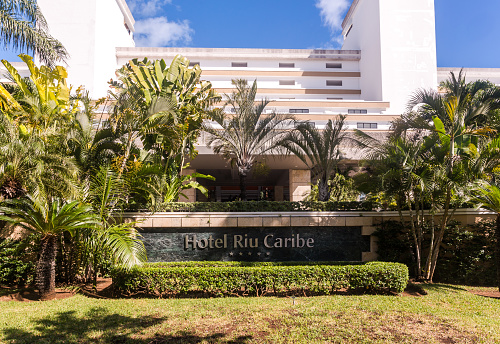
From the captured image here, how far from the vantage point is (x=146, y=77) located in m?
15.2

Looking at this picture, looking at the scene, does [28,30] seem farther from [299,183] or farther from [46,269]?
[299,183]

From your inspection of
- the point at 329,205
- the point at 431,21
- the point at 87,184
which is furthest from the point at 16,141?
the point at 431,21

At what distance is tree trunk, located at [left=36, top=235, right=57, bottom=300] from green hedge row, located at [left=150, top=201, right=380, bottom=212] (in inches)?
147

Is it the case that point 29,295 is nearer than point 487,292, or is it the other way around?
point 29,295

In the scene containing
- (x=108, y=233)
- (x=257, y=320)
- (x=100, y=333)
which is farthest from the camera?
(x=108, y=233)

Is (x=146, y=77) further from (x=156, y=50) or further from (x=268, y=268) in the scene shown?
(x=156, y=50)

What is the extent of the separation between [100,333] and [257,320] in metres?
3.01

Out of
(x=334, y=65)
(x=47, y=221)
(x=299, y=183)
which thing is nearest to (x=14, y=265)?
(x=47, y=221)

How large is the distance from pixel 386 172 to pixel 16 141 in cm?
1009

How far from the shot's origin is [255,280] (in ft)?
30.8

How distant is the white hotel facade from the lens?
109 ft

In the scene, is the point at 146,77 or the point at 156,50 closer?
the point at 146,77

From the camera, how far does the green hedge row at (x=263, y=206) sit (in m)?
12.7

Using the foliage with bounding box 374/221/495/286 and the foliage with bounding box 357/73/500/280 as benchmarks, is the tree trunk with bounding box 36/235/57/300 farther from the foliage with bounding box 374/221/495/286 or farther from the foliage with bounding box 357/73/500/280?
the foliage with bounding box 374/221/495/286
